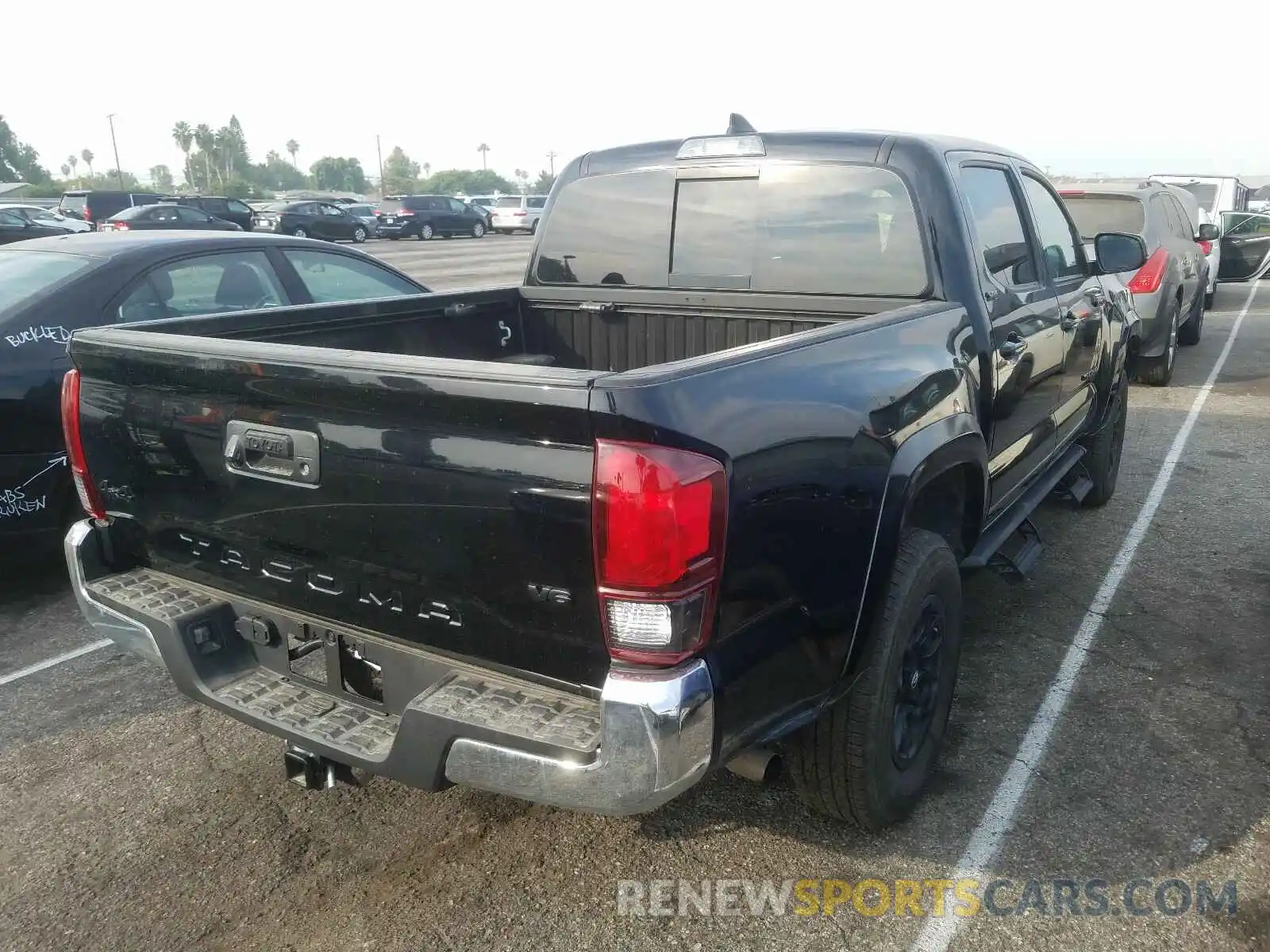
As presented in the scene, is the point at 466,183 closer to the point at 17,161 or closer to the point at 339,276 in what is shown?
the point at 17,161

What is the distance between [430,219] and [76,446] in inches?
1424

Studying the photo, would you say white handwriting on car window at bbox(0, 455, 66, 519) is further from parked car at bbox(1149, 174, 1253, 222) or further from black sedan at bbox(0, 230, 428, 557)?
parked car at bbox(1149, 174, 1253, 222)

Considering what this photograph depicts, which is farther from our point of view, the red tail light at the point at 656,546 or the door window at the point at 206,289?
the door window at the point at 206,289

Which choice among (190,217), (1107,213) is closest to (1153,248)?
(1107,213)

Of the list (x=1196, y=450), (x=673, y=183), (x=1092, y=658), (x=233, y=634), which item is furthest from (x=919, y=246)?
(x=1196, y=450)

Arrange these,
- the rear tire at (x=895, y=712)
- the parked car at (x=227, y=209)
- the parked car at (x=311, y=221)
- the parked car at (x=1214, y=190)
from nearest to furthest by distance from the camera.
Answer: the rear tire at (x=895, y=712) < the parked car at (x=1214, y=190) < the parked car at (x=227, y=209) < the parked car at (x=311, y=221)

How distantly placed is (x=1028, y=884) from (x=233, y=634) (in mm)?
2278

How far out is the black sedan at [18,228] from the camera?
23327mm

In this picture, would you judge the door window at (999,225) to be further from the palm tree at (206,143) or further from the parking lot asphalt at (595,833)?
the palm tree at (206,143)

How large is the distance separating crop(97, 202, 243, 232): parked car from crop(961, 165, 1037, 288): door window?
25126 millimetres

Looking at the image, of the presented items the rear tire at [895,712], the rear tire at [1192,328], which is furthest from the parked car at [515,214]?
the rear tire at [895,712]

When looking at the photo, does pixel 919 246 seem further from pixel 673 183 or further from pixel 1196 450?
pixel 1196 450

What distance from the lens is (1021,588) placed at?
479cm

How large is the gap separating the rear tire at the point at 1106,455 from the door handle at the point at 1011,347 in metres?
2.11
